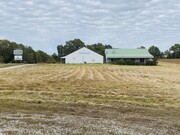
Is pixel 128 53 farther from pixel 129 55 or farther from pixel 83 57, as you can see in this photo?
pixel 83 57

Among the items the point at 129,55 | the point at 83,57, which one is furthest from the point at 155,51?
the point at 83,57

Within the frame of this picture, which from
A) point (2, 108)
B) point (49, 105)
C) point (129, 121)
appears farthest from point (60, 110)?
point (129, 121)

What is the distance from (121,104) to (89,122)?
3758 mm

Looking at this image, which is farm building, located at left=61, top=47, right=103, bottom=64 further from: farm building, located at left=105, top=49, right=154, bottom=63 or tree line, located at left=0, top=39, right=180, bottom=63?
tree line, located at left=0, top=39, right=180, bottom=63

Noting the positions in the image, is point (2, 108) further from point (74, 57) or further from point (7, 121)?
point (74, 57)

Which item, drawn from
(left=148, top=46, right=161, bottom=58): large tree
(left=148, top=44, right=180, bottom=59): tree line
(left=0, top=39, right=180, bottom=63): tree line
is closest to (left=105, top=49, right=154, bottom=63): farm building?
(left=0, top=39, right=180, bottom=63): tree line

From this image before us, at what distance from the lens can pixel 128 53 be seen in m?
108

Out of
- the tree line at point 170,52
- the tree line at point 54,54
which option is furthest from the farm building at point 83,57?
the tree line at point 170,52

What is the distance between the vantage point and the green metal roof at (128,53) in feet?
346

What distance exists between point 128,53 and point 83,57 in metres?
14.7

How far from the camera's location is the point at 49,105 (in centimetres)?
1171

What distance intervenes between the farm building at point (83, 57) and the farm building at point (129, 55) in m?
3.71

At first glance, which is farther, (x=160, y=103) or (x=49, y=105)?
(x=160, y=103)

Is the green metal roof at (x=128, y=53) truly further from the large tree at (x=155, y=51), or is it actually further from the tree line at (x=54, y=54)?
the large tree at (x=155, y=51)
